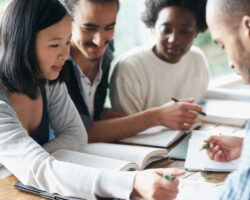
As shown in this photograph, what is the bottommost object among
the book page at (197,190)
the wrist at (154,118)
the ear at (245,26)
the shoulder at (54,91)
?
the book page at (197,190)

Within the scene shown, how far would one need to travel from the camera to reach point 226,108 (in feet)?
→ 5.63

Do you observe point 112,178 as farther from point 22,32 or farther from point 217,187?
point 22,32

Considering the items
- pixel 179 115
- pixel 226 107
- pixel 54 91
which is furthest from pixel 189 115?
pixel 54 91

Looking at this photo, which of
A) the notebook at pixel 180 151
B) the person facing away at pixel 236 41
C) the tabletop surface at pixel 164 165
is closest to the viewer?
the person facing away at pixel 236 41

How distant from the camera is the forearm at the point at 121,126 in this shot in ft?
4.91

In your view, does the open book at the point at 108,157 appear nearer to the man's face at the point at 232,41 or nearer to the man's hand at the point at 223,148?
the man's hand at the point at 223,148

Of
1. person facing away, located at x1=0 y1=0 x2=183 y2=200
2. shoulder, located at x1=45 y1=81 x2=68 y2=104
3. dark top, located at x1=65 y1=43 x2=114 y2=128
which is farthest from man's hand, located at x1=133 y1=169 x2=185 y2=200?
dark top, located at x1=65 y1=43 x2=114 y2=128

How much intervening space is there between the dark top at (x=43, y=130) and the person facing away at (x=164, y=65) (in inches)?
16.2

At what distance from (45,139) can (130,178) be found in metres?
0.46

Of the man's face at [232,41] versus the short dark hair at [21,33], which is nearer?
the man's face at [232,41]

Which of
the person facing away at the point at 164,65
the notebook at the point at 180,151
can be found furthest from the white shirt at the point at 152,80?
the notebook at the point at 180,151

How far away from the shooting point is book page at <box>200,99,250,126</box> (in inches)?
62.7

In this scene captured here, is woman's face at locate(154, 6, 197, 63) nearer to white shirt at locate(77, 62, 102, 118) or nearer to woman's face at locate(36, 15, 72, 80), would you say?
white shirt at locate(77, 62, 102, 118)

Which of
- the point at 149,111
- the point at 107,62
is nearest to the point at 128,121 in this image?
the point at 149,111
